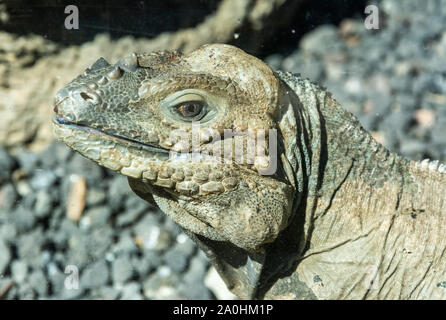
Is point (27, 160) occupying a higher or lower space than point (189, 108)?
lower

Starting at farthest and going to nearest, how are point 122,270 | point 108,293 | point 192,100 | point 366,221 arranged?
point 122,270, point 108,293, point 366,221, point 192,100

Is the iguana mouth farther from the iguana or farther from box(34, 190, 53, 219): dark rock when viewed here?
box(34, 190, 53, 219): dark rock

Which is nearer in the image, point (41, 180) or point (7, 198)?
point (7, 198)

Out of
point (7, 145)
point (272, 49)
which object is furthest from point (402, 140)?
point (7, 145)

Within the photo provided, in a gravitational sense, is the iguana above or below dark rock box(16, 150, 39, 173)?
above

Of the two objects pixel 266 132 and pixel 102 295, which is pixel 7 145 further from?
pixel 266 132

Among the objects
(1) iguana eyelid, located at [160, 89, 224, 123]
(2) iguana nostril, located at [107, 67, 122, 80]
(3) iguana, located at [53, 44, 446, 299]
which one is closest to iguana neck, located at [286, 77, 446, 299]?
(3) iguana, located at [53, 44, 446, 299]

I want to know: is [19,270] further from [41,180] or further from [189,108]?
[189,108]

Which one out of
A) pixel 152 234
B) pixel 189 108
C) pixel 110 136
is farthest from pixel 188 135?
pixel 152 234
